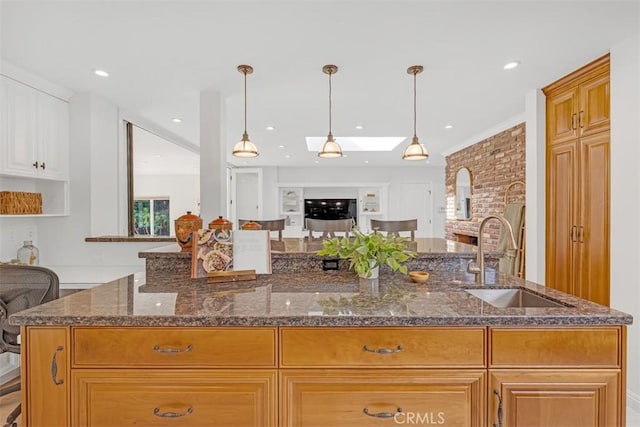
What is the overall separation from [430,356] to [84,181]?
11.0 ft

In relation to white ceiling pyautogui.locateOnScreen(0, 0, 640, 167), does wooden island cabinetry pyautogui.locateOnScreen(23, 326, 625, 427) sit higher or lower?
lower

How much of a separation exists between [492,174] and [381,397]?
13.8 ft

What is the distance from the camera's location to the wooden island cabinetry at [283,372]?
3.73ft

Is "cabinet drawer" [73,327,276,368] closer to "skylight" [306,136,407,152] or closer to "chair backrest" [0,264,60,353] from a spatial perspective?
"chair backrest" [0,264,60,353]

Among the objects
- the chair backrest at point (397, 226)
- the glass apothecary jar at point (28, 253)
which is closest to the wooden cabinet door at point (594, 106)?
the chair backrest at point (397, 226)

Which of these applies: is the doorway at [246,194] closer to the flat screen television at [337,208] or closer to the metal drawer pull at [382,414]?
the flat screen television at [337,208]

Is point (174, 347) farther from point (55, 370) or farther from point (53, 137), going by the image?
point (53, 137)

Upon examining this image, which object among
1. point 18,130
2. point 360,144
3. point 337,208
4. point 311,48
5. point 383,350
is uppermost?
point 360,144

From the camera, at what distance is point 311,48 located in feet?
7.65

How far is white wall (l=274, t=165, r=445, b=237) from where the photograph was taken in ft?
26.9

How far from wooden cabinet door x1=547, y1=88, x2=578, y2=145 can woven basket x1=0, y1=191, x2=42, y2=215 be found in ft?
14.5

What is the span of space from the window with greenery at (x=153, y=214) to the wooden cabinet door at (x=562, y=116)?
29.9ft

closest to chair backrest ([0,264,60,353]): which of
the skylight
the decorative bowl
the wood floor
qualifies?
the wood floor

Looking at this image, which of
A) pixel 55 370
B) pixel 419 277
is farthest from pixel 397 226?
pixel 55 370
